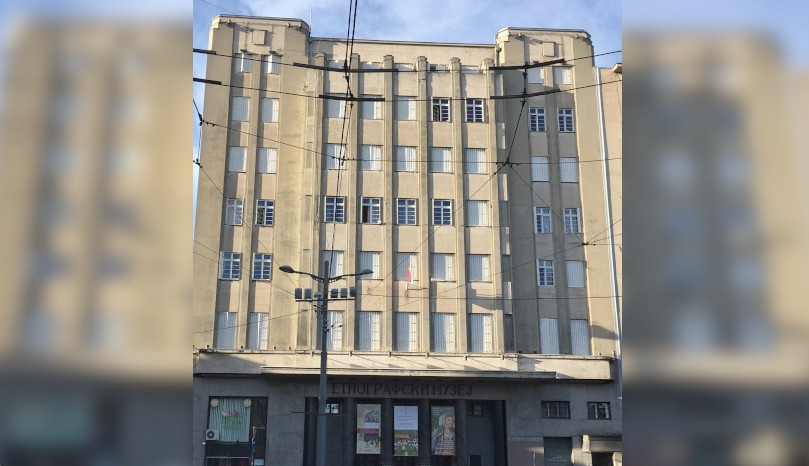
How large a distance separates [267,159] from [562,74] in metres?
17.4

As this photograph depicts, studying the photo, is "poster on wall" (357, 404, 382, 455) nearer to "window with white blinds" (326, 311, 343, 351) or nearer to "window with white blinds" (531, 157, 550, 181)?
"window with white blinds" (326, 311, 343, 351)

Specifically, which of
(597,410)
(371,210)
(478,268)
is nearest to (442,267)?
(478,268)

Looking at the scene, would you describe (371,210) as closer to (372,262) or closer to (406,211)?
A: (406,211)

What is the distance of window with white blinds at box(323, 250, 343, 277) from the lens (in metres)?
33.7

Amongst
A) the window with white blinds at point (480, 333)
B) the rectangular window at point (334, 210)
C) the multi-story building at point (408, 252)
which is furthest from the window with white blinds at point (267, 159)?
the window with white blinds at point (480, 333)

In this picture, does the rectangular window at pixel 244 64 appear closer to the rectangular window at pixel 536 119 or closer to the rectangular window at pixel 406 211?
the rectangular window at pixel 406 211

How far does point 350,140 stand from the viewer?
35688 millimetres

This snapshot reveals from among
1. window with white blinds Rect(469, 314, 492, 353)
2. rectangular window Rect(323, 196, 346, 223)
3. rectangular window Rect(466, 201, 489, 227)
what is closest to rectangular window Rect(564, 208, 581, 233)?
rectangular window Rect(466, 201, 489, 227)

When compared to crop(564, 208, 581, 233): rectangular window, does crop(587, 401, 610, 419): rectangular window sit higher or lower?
lower

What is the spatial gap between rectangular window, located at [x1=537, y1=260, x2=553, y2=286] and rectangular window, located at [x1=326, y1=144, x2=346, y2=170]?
11.7 m

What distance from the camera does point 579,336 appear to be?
3425cm

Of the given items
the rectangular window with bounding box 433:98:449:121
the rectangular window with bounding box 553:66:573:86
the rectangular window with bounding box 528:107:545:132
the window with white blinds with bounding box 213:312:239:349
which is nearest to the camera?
the window with white blinds with bounding box 213:312:239:349
